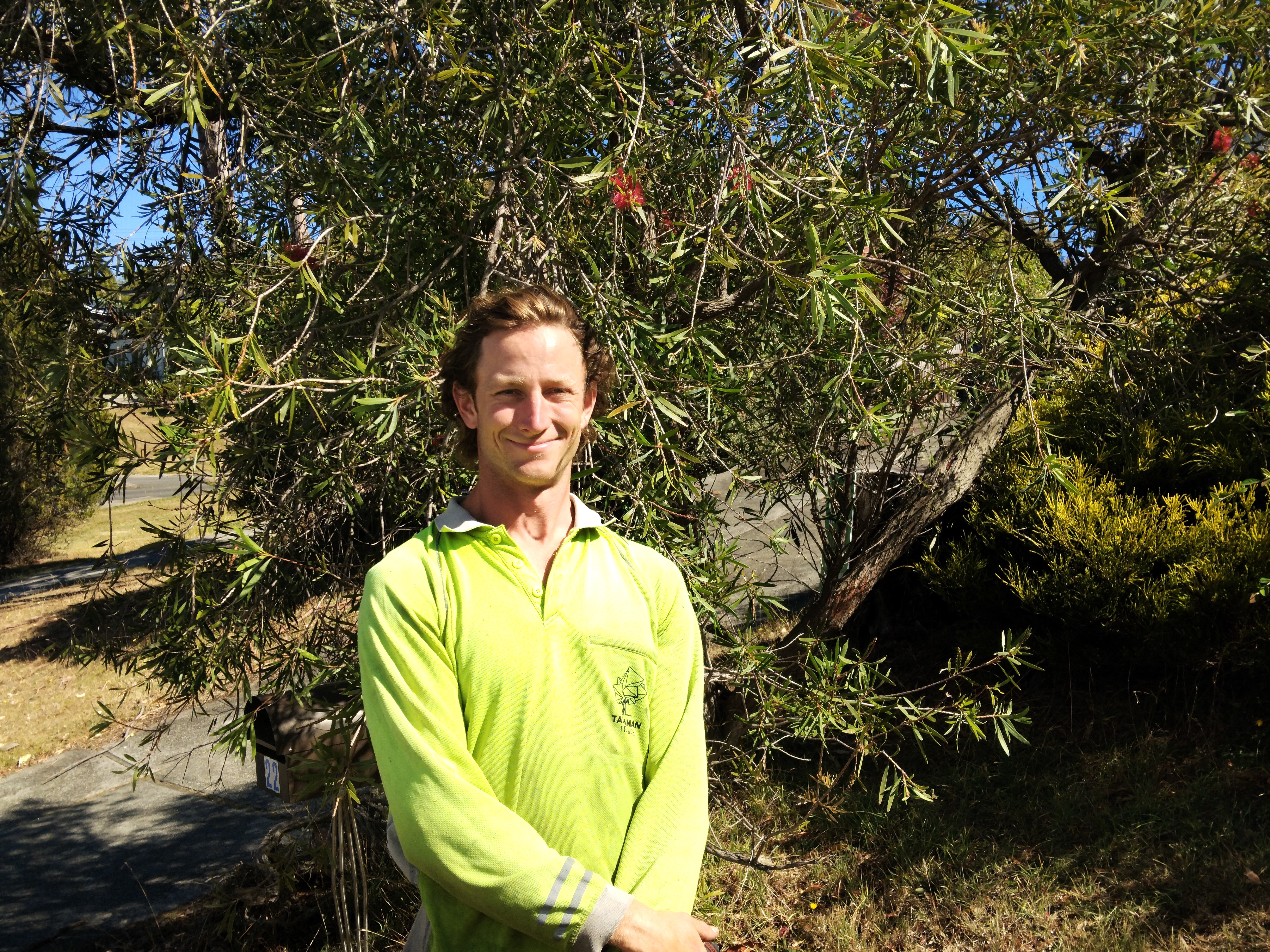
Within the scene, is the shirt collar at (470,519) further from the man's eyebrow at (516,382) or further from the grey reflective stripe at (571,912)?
the grey reflective stripe at (571,912)

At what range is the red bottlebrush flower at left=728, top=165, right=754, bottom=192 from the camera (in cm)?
251

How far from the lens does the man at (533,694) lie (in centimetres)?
153

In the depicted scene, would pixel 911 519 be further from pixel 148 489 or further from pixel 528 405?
pixel 148 489

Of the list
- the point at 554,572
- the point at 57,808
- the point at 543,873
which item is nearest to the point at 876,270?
the point at 554,572

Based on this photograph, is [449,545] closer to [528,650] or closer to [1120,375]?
[528,650]

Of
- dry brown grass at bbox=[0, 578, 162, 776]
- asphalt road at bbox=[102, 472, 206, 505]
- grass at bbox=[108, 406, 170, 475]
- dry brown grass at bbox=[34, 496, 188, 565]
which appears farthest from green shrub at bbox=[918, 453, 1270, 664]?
asphalt road at bbox=[102, 472, 206, 505]

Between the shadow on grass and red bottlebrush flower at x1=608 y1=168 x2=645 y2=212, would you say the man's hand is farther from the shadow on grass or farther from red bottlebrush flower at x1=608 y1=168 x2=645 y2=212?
the shadow on grass

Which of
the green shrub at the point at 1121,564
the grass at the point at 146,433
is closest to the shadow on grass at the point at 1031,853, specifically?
the green shrub at the point at 1121,564

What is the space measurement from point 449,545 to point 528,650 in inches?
9.5

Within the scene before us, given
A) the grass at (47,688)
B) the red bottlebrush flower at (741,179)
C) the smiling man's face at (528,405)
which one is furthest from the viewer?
the grass at (47,688)

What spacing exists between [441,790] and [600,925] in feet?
1.05

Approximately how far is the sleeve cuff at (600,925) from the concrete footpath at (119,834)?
2.93 m

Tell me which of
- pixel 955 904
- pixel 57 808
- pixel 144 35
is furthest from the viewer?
pixel 57 808

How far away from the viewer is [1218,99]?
14.1ft
